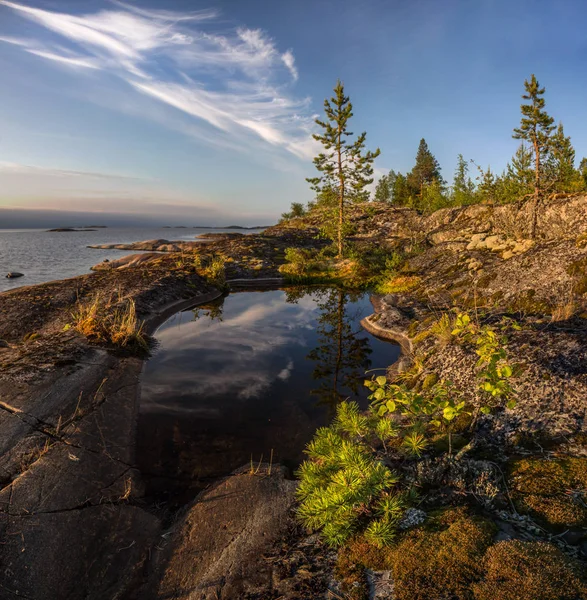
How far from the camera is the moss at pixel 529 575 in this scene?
2.82m

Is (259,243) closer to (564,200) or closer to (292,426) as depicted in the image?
(564,200)

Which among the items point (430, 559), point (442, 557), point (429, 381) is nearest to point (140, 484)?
point (430, 559)

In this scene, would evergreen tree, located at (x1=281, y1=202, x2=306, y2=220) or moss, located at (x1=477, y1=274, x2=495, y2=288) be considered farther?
evergreen tree, located at (x1=281, y1=202, x2=306, y2=220)

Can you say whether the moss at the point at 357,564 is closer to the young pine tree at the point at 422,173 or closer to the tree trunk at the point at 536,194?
the tree trunk at the point at 536,194

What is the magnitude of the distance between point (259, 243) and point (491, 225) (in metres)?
23.5

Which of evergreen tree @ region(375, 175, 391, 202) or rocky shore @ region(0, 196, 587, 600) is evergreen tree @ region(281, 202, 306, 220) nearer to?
evergreen tree @ region(375, 175, 391, 202)

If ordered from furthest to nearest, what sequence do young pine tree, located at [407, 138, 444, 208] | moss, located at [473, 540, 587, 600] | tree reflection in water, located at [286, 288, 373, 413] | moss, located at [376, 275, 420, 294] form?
young pine tree, located at [407, 138, 444, 208], moss, located at [376, 275, 420, 294], tree reflection in water, located at [286, 288, 373, 413], moss, located at [473, 540, 587, 600]

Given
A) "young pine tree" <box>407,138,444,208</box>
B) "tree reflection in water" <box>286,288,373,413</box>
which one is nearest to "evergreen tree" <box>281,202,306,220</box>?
"young pine tree" <box>407,138,444,208</box>

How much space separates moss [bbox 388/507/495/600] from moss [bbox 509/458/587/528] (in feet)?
2.49

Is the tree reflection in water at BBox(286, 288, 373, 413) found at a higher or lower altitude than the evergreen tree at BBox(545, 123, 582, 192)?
lower

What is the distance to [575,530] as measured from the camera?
362 centimetres

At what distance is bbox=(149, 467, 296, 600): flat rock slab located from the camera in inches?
165

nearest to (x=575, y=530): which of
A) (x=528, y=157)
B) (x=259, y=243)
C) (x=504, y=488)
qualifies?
(x=504, y=488)

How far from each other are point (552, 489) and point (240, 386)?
782 centimetres
